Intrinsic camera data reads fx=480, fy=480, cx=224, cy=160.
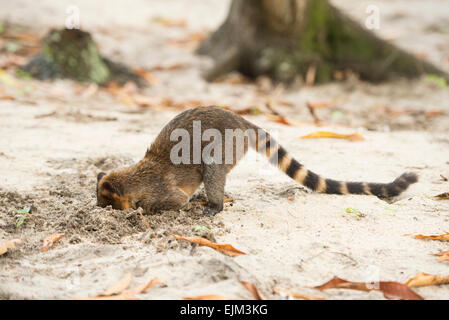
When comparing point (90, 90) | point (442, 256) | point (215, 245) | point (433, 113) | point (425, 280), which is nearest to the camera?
point (425, 280)

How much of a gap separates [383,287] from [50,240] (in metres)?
2.32

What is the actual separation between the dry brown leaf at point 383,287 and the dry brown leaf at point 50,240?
6.27 ft

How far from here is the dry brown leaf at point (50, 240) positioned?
11.2 feet

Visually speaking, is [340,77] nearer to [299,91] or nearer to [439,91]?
[299,91]

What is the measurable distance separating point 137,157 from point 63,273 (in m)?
2.22

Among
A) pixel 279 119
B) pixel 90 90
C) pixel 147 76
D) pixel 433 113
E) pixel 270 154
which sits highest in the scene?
pixel 147 76

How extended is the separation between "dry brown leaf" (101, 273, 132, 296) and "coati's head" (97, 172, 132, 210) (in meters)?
1.26

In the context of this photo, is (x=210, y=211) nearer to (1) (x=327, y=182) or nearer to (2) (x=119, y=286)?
(1) (x=327, y=182)

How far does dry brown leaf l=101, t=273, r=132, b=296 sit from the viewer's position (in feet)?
9.34

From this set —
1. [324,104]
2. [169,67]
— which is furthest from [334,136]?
[169,67]

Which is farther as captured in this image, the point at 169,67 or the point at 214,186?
the point at 169,67

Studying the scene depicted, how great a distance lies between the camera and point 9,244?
133 inches

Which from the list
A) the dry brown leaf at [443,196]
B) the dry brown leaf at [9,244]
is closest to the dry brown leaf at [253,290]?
the dry brown leaf at [9,244]
